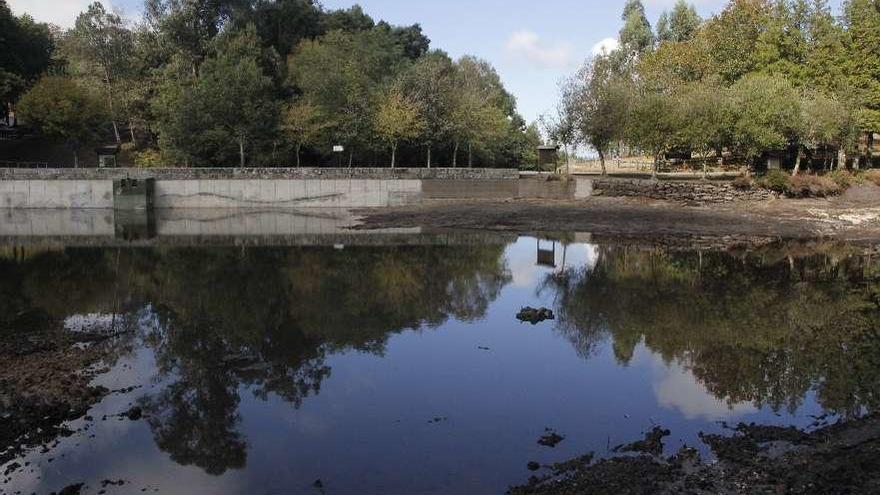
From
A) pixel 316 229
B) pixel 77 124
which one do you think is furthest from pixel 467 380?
pixel 77 124

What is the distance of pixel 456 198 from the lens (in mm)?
51031

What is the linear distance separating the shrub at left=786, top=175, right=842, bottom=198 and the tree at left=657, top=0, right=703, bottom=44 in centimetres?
4334

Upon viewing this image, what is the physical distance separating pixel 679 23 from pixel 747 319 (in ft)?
252

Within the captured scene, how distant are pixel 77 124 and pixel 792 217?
5832 cm

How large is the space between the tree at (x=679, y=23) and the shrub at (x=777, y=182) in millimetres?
42206

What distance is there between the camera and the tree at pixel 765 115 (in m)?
46.6

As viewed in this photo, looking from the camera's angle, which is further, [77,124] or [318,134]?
[77,124]

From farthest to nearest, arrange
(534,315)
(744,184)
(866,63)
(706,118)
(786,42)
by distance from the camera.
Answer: (786,42) → (866,63) → (706,118) → (744,184) → (534,315)

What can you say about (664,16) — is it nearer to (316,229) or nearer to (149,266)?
(316,229)

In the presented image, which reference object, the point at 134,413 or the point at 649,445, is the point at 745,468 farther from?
the point at 134,413

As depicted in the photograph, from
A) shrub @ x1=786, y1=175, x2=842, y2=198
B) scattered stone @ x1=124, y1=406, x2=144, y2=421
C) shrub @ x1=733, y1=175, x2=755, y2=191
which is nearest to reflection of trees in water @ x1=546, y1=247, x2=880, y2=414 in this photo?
scattered stone @ x1=124, y1=406, x2=144, y2=421

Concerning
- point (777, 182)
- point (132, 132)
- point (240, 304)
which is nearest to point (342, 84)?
point (132, 132)

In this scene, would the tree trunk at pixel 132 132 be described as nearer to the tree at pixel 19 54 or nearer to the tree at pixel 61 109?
the tree at pixel 61 109

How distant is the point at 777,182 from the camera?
45188 millimetres
